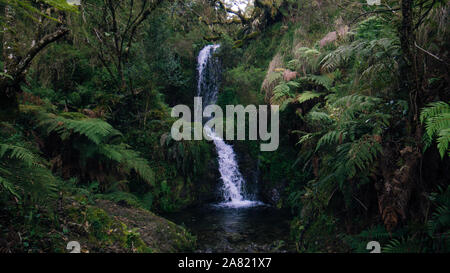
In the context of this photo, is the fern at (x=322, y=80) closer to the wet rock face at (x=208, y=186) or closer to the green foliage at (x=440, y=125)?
the wet rock face at (x=208, y=186)

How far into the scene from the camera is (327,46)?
6762mm

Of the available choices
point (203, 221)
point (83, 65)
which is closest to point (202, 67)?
point (83, 65)

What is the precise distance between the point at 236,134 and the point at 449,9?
5.88 m

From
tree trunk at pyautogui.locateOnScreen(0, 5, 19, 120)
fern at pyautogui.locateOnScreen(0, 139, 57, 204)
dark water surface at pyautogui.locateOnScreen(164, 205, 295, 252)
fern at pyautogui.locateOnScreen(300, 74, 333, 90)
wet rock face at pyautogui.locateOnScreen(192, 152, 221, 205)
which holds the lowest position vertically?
dark water surface at pyautogui.locateOnScreen(164, 205, 295, 252)

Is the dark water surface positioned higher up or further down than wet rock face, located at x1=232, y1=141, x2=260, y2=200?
further down

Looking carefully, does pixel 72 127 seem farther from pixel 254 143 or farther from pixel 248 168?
pixel 254 143

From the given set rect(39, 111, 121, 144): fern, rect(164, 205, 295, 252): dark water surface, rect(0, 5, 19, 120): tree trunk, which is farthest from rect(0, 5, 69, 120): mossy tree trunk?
rect(164, 205, 295, 252): dark water surface

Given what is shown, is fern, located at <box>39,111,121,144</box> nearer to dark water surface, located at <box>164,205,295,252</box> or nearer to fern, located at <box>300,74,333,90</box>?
dark water surface, located at <box>164,205,295,252</box>

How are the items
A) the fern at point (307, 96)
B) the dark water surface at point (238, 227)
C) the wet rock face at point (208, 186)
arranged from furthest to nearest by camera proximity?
the wet rock face at point (208, 186)
the fern at point (307, 96)
the dark water surface at point (238, 227)

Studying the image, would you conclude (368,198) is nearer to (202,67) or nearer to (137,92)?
(137,92)

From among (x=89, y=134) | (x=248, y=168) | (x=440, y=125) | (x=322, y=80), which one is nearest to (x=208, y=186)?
(x=248, y=168)

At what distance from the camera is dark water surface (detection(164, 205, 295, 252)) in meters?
4.57

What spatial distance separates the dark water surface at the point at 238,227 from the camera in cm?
457

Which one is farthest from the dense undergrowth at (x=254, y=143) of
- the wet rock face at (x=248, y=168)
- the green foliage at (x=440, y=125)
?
the wet rock face at (x=248, y=168)
